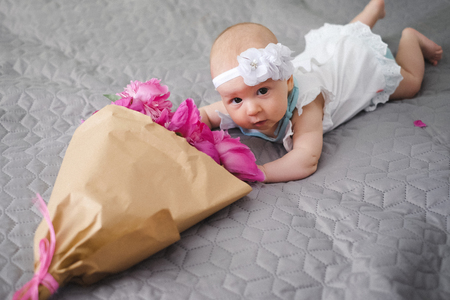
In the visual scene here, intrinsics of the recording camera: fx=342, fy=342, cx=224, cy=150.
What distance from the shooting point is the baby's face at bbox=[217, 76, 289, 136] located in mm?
882

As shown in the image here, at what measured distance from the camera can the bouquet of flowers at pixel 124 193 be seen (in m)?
0.55

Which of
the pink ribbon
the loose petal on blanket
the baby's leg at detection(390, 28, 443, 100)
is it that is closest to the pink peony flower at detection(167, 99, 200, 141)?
the pink ribbon

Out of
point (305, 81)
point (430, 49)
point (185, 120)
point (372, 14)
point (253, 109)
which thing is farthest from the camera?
point (372, 14)

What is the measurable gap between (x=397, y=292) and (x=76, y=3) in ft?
5.59

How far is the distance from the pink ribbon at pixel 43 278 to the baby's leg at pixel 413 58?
1210mm

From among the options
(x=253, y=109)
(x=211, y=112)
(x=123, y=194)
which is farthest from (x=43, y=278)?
(x=211, y=112)

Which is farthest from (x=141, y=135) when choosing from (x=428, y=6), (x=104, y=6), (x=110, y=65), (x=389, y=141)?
(x=428, y=6)

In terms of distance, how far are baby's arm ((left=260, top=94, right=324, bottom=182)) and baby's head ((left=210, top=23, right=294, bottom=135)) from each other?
11 cm

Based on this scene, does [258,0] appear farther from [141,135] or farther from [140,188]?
[140,188]

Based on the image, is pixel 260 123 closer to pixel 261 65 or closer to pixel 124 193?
pixel 261 65

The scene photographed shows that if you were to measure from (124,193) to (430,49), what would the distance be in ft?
4.42

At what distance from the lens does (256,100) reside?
35.3 inches

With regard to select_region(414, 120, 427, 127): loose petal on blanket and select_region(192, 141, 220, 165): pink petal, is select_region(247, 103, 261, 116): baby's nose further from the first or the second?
select_region(414, 120, 427, 127): loose petal on blanket

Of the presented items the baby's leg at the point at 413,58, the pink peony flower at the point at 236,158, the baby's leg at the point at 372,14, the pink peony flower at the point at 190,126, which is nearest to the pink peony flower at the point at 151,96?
the pink peony flower at the point at 190,126
